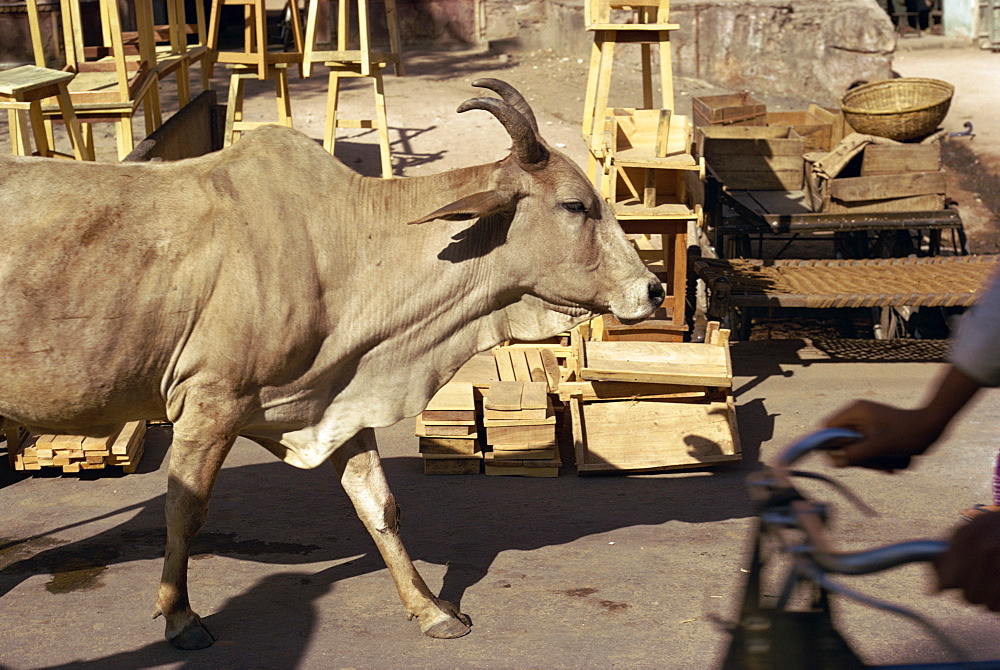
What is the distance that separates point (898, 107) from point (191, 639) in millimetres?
10366

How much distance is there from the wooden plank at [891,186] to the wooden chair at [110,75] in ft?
21.3

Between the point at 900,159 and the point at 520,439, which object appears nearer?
the point at 520,439

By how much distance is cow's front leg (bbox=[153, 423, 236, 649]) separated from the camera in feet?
13.6

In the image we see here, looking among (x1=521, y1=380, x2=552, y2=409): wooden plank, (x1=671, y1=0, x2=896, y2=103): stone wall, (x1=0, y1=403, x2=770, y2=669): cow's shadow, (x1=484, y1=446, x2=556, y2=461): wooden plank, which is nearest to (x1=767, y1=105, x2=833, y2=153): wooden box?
(x1=671, y1=0, x2=896, y2=103): stone wall

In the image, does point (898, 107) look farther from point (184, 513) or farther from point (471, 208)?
point (184, 513)

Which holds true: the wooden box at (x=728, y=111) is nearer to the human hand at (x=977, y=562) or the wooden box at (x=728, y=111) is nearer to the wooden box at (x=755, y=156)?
the wooden box at (x=755, y=156)

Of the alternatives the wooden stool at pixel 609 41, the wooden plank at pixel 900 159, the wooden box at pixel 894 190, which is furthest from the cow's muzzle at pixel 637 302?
the wooden plank at pixel 900 159

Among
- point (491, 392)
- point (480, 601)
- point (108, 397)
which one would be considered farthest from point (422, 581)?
point (491, 392)

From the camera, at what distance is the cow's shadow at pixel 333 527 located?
4516 millimetres

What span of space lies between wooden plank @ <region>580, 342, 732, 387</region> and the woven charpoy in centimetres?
116

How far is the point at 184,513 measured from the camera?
13.8 ft

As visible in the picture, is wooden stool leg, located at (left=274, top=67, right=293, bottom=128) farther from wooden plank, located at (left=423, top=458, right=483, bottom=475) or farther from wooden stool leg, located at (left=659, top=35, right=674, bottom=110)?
wooden plank, located at (left=423, top=458, right=483, bottom=475)

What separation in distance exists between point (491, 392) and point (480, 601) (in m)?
1.92

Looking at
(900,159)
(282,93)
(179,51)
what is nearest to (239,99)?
(282,93)
